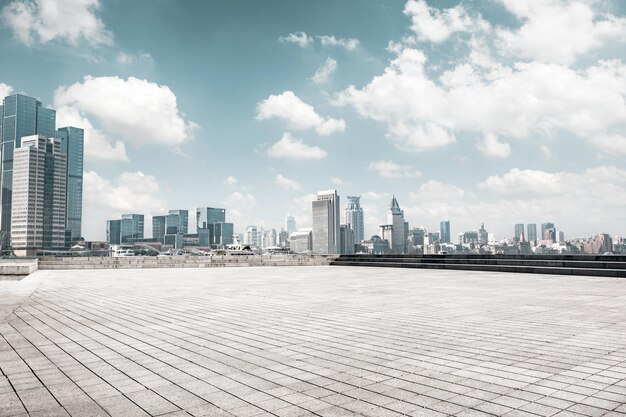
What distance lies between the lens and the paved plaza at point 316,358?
186 inches

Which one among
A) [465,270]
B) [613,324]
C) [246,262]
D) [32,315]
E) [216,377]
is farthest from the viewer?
[246,262]

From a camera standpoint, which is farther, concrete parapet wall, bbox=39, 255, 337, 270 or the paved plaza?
concrete parapet wall, bbox=39, 255, 337, 270

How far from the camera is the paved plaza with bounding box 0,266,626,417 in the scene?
15.5 ft

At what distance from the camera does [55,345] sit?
7.69 metres

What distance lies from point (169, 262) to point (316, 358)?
31454mm

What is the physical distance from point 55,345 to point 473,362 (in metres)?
6.99

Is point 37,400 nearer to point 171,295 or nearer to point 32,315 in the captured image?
point 32,315

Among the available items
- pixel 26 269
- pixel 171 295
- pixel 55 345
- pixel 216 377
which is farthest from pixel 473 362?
pixel 26 269

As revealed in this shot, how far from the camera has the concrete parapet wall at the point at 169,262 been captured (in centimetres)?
3225

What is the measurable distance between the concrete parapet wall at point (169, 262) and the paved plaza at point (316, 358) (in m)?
21.5

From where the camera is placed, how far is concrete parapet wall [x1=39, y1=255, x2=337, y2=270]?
32.2m

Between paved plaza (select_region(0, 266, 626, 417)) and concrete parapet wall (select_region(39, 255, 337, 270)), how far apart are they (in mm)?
21524

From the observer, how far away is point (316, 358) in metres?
6.63

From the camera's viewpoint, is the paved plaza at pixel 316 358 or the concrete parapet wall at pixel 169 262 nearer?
the paved plaza at pixel 316 358
